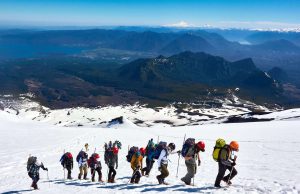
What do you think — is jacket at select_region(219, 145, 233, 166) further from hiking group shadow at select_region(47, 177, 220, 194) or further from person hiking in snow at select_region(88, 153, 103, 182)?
person hiking in snow at select_region(88, 153, 103, 182)

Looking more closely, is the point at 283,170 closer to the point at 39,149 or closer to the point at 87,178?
the point at 87,178

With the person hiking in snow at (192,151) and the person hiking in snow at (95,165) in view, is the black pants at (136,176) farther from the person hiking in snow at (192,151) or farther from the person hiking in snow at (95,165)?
the person hiking in snow at (192,151)

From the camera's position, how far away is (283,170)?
25.7 meters

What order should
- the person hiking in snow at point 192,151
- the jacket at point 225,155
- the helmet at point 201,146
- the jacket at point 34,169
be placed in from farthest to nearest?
the jacket at point 34,169 → the person hiking in snow at point 192,151 → the helmet at point 201,146 → the jacket at point 225,155

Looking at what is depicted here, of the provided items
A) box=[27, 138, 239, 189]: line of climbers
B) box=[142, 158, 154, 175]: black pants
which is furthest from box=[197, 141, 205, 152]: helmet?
box=[142, 158, 154, 175]: black pants

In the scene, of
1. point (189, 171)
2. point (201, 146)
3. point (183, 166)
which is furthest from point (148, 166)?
point (183, 166)

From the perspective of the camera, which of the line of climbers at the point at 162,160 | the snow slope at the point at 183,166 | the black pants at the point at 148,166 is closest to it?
the line of climbers at the point at 162,160

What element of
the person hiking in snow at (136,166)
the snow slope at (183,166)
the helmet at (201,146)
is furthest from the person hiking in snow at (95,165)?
the helmet at (201,146)

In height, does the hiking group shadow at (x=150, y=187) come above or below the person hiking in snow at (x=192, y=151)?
below

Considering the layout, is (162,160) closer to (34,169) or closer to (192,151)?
(192,151)

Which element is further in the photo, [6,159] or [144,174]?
[6,159]

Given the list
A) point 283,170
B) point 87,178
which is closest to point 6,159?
point 87,178

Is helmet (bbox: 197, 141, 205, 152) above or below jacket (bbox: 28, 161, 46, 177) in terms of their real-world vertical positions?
above

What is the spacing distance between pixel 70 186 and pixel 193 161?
8.50m
